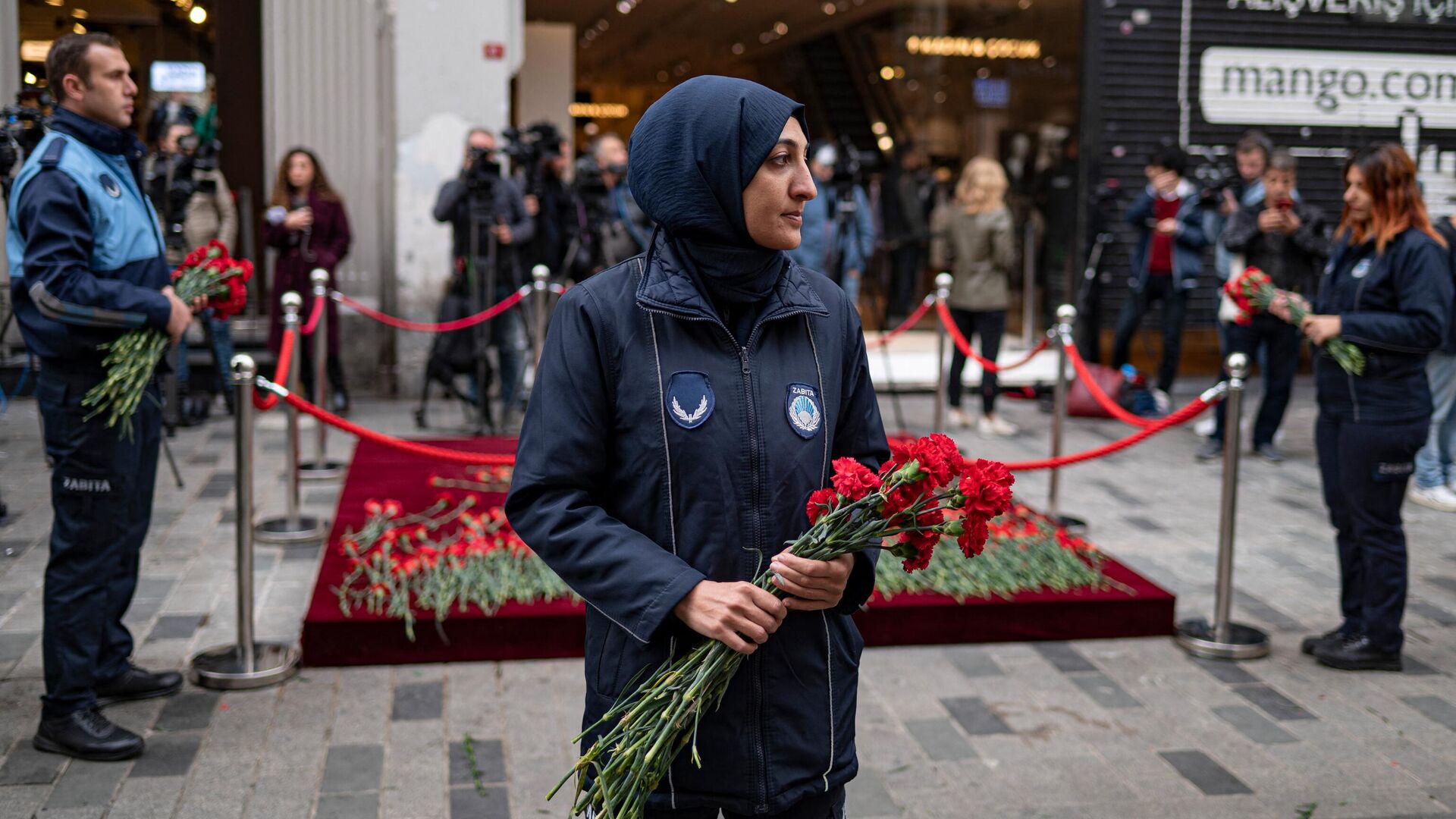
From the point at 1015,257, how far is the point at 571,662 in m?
9.85

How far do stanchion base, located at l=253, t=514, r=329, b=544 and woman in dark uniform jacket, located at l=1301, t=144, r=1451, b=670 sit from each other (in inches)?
179

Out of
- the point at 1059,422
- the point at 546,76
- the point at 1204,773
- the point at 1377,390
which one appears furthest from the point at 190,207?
the point at 546,76

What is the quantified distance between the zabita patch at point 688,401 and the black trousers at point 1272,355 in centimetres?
749

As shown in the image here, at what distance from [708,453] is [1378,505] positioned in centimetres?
389

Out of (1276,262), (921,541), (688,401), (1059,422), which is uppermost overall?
(1276,262)

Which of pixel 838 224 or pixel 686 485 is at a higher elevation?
pixel 838 224

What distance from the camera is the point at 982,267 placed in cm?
984

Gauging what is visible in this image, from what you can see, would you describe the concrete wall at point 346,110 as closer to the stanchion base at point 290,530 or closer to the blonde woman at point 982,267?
the stanchion base at point 290,530

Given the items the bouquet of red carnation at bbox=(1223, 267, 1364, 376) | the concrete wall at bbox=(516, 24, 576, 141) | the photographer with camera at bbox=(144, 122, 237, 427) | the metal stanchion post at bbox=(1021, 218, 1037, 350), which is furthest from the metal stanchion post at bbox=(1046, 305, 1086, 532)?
the concrete wall at bbox=(516, 24, 576, 141)

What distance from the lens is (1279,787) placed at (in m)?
4.16

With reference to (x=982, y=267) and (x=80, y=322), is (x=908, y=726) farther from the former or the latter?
(x=982, y=267)

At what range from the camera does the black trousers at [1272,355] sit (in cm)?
897

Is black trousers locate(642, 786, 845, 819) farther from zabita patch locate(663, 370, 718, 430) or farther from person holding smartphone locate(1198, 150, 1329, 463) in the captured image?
person holding smartphone locate(1198, 150, 1329, 463)

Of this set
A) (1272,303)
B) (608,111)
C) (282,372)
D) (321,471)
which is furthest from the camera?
(608,111)
